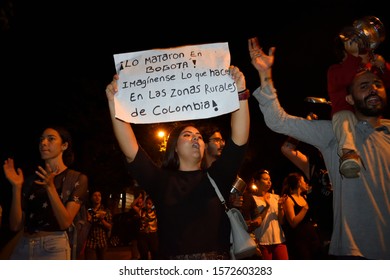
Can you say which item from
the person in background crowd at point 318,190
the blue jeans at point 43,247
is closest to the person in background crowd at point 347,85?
the person in background crowd at point 318,190

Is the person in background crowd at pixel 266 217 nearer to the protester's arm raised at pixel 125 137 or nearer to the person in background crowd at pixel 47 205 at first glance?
the person in background crowd at pixel 47 205

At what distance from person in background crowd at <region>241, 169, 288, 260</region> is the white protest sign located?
325cm

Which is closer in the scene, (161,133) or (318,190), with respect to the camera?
(318,190)

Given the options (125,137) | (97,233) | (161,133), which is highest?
(161,133)

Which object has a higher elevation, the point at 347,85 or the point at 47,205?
the point at 347,85

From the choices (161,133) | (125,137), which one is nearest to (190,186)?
(125,137)

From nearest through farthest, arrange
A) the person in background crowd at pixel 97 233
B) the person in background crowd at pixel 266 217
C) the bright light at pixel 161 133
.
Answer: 1. the person in background crowd at pixel 266 217
2. the person in background crowd at pixel 97 233
3. the bright light at pixel 161 133

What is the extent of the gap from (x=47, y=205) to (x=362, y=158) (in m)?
2.66

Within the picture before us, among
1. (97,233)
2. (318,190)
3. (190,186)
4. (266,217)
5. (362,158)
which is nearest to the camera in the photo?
(362,158)

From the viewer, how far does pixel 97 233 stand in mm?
A: 10305

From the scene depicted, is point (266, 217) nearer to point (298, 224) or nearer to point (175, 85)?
point (298, 224)

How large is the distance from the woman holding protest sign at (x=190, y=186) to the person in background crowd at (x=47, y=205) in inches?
36.9

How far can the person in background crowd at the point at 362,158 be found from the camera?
10.4 ft

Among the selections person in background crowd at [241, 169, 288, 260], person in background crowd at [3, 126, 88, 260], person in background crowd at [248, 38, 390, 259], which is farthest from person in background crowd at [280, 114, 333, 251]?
person in background crowd at [3, 126, 88, 260]
